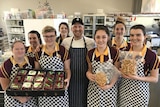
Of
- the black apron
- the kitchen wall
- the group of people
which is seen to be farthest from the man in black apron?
the kitchen wall

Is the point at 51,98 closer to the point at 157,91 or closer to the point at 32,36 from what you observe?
the point at 32,36

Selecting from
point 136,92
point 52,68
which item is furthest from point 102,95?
point 52,68

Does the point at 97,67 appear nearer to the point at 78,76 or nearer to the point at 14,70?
the point at 78,76

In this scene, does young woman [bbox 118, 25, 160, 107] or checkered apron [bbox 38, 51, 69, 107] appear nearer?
young woman [bbox 118, 25, 160, 107]

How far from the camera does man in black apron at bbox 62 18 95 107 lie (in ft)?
6.25

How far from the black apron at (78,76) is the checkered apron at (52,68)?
24cm

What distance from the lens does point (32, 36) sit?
7.16ft

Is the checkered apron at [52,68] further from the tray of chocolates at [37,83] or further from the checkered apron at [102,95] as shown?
the checkered apron at [102,95]

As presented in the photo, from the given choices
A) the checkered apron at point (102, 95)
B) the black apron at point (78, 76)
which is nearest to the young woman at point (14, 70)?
the black apron at point (78, 76)

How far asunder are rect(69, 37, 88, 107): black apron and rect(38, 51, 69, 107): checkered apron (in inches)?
9.6

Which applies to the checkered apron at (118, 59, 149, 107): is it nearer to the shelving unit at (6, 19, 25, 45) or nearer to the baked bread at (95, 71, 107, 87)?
the baked bread at (95, 71, 107, 87)

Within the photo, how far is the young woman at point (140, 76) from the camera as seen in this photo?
1.52 meters

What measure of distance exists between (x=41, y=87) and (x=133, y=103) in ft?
2.97

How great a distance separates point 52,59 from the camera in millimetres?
1678
